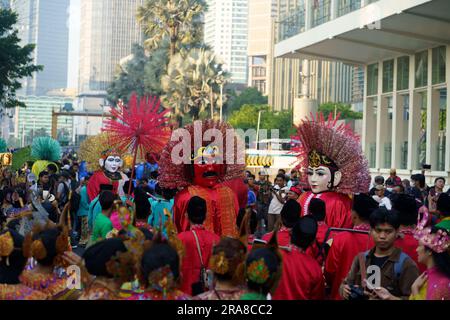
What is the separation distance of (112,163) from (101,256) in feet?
31.2

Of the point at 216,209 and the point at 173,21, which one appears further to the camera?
the point at 173,21

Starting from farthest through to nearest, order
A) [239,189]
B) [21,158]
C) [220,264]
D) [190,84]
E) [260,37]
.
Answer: [260,37]
[190,84]
[21,158]
[239,189]
[220,264]

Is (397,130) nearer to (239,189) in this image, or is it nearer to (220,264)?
(239,189)

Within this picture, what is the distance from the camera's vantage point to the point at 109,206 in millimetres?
9289

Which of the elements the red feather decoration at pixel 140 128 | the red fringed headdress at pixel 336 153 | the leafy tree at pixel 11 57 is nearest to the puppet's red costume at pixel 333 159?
the red fringed headdress at pixel 336 153

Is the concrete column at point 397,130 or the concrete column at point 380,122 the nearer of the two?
the concrete column at point 397,130

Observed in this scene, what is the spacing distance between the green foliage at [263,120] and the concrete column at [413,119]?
62.9m

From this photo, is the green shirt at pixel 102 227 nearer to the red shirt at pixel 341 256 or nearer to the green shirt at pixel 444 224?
the red shirt at pixel 341 256

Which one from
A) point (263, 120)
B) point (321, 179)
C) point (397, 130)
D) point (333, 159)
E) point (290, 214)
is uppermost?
point (263, 120)

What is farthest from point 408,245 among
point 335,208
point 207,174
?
point 207,174

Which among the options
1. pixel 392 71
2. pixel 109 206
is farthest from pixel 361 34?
pixel 109 206

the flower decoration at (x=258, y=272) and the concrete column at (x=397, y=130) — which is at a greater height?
the concrete column at (x=397, y=130)

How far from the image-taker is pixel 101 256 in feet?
17.5

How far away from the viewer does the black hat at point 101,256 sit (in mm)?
5320
